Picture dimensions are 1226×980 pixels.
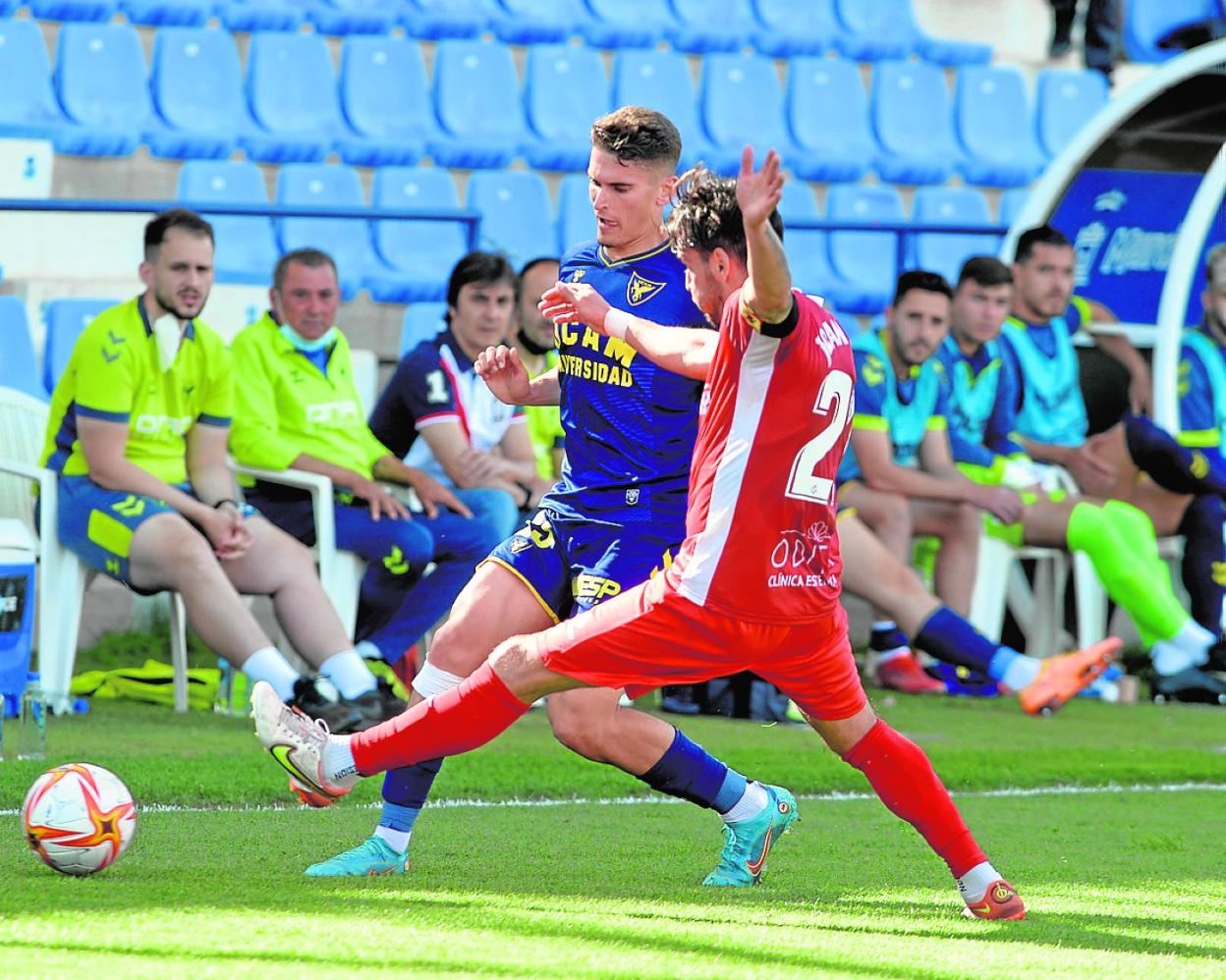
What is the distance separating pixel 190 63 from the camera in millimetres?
11477

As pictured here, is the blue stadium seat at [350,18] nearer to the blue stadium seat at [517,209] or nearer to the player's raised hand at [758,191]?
the blue stadium seat at [517,209]

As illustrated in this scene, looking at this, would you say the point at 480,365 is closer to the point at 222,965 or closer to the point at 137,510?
the point at 222,965

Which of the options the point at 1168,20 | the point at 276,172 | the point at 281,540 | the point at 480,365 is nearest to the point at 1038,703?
the point at 281,540

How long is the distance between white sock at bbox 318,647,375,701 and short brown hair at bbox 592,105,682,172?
9.80 feet

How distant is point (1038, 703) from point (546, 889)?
3859mm

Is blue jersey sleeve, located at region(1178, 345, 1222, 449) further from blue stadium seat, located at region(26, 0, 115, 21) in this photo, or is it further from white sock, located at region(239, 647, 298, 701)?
blue stadium seat, located at region(26, 0, 115, 21)

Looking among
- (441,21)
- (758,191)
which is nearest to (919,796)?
(758,191)

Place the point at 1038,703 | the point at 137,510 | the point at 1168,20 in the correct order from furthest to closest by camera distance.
Answer: the point at 1168,20, the point at 1038,703, the point at 137,510

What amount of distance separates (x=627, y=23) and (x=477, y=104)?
1.58m

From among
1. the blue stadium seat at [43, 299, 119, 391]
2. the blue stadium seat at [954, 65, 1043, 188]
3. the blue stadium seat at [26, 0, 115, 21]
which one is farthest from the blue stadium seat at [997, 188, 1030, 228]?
the blue stadium seat at [43, 299, 119, 391]

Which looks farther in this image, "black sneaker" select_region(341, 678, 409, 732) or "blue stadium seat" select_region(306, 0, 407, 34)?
"blue stadium seat" select_region(306, 0, 407, 34)

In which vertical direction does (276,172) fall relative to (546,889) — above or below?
above

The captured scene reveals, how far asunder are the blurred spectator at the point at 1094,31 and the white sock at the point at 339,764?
10948 millimetres

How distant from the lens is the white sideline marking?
5.39m
